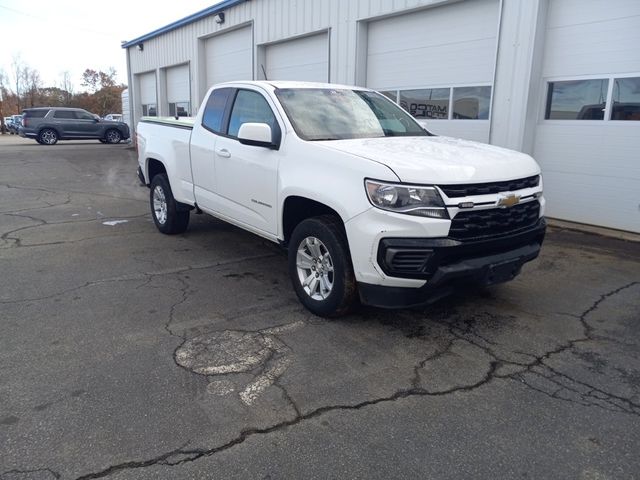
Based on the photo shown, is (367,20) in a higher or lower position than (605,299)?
higher

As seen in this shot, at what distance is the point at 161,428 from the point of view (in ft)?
9.43

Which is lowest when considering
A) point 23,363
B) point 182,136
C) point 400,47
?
point 23,363

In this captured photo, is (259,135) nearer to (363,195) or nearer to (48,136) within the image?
(363,195)

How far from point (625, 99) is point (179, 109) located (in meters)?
16.2

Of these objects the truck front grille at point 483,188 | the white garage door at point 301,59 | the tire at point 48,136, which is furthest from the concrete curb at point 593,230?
the tire at point 48,136

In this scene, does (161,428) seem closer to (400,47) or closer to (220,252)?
(220,252)

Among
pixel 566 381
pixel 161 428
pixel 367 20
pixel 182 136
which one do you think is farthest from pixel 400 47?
pixel 161 428

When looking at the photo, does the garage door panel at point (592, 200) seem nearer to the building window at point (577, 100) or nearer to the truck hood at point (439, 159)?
the building window at point (577, 100)

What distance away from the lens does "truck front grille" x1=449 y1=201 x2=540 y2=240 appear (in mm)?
3721

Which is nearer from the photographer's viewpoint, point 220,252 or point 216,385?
point 216,385

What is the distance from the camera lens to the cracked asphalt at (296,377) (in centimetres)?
265

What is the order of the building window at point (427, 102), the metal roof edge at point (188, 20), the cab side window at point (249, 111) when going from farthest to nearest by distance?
the metal roof edge at point (188, 20)
the building window at point (427, 102)
the cab side window at point (249, 111)

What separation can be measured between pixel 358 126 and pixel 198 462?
11.1ft

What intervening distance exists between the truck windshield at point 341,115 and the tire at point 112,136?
995 inches
